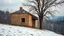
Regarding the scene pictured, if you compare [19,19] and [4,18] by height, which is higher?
[19,19]

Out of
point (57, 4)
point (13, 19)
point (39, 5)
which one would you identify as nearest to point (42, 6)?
point (39, 5)

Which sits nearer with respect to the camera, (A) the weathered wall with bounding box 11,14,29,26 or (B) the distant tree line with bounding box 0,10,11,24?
(A) the weathered wall with bounding box 11,14,29,26

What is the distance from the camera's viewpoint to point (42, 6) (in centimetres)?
3081

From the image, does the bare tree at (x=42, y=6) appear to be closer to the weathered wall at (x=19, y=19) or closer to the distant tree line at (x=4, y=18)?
the weathered wall at (x=19, y=19)

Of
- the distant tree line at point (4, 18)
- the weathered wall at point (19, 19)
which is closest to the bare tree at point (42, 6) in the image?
the weathered wall at point (19, 19)

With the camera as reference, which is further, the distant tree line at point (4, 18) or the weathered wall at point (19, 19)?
the distant tree line at point (4, 18)

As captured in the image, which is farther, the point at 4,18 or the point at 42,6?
the point at 4,18

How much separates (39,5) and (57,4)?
3992mm

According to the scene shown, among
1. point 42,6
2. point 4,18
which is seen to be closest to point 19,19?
point 42,6

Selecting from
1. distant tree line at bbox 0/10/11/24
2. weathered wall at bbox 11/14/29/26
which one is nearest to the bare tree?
weathered wall at bbox 11/14/29/26

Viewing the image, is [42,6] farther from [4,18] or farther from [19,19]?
[4,18]

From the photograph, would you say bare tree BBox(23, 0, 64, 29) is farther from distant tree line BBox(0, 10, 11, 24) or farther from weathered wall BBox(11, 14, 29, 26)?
distant tree line BBox(0, 10, 11, 24)

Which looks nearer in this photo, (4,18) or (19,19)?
(19,19)

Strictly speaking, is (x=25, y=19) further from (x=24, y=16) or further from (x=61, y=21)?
(x=61, y=21)
